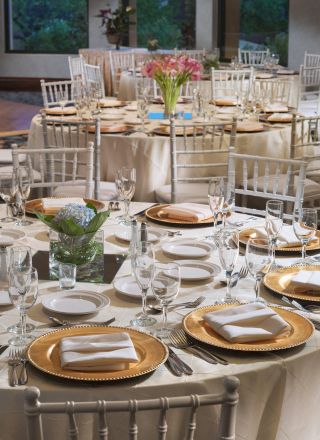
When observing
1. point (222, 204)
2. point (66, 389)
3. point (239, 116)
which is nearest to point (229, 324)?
point (66, 389)

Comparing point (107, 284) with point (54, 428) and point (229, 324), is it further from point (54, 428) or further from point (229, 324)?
point (54, 428)

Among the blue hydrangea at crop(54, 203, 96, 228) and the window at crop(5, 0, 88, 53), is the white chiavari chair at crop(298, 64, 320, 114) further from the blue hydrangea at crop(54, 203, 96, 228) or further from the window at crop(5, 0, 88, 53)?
the blue hydrangea at crop(54, 203, 96, 228)

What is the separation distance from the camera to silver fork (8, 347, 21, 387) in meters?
1.83

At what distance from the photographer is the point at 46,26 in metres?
13.8

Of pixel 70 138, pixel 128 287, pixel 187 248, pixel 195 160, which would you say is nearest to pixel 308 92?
pixel 195 160

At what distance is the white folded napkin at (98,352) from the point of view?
1.87 metres

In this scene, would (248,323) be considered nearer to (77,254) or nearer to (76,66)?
(77,254)

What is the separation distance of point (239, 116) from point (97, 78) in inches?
102

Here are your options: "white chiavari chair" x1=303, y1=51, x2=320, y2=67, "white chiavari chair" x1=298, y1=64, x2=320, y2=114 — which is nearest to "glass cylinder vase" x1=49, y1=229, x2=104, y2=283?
"white chiavari chair" x1=298, y1=64, x2=320, y2=114

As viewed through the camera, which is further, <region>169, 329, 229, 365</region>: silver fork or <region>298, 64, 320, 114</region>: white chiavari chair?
<region>298, 64, 320, 114</region>: white chiavari chair

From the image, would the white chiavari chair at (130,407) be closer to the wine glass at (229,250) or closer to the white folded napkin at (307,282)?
the wine glass at (229,250)

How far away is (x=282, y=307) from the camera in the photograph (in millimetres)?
2328

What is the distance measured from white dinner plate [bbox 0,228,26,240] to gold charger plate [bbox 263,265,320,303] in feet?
3.13

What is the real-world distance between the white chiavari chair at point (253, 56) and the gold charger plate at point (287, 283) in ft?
28.6
